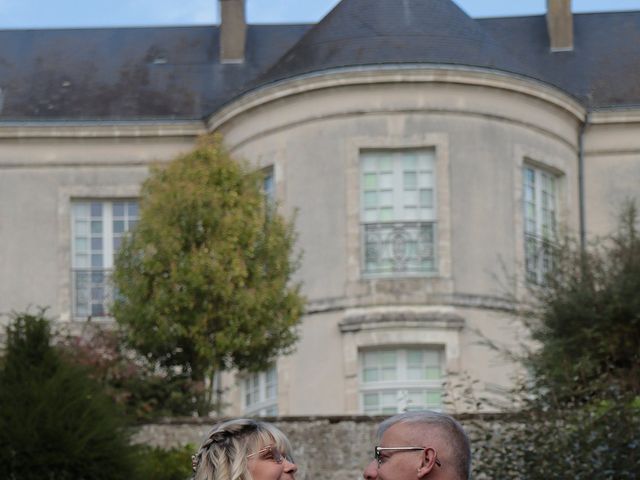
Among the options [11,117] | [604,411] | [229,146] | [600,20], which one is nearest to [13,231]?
[11,117]

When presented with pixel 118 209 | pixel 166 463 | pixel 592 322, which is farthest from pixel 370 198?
pixel 166 463

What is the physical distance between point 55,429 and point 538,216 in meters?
12.0

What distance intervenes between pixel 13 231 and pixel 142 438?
9.14 metres

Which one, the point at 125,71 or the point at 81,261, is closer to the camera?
the point at 81,261

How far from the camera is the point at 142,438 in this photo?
1552 centimetres

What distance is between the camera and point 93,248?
79.0 feet

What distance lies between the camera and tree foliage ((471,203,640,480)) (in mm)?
12727

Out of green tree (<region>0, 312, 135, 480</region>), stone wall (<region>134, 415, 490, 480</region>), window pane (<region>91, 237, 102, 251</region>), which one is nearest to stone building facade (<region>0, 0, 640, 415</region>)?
window pane (<region>91, 237, 102, 251</region>)

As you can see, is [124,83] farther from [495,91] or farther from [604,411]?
[604,411]

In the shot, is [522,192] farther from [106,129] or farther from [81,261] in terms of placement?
[81,261]

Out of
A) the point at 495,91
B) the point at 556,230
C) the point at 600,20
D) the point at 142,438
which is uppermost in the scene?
the point at 600,20

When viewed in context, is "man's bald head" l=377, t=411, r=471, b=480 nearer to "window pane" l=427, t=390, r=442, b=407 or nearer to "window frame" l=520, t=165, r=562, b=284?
"window pane" l=427, t=390, r=442, b=407

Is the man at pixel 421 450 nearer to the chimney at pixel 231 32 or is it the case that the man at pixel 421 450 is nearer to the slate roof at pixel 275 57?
the slate roof at pixel 275 57

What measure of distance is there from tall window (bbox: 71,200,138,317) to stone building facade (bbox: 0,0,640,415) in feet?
0.08
